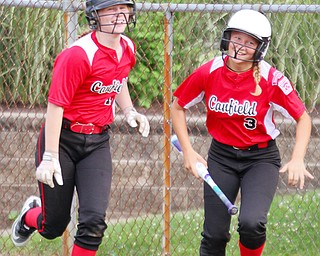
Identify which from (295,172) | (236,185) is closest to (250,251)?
(236,185)

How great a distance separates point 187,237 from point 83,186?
2032 mm

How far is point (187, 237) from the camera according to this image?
24.6ft

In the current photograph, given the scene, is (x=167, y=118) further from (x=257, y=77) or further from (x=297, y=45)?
(x=297, y=45)

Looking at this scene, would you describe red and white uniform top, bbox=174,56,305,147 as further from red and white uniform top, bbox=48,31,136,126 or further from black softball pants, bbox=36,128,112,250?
black softball pants, bbox=36,128,112,250

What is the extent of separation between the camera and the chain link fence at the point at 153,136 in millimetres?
7262

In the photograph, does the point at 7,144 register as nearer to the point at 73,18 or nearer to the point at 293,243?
the point at 73,18

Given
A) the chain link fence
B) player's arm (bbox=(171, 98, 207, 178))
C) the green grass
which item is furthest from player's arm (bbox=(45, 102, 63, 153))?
the green grass

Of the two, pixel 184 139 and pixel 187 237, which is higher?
pixel 184 139

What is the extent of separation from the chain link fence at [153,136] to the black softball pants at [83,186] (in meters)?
1.08

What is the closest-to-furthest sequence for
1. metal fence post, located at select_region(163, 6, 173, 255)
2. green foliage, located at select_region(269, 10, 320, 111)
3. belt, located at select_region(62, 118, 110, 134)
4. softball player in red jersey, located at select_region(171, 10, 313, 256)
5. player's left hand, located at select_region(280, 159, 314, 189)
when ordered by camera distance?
1. player's left hand, located at select_region(280, 159, 314, 189)
2. softball player in red jersey, located at select_region(171, 10, 313, 256)
3. belt, located at select_region(62, 118, 110, 134)
4. metal fence post, located at select_region(163, 6, 173, 255)
5. green foliage, located at select_region(269, 10, 320, 111)

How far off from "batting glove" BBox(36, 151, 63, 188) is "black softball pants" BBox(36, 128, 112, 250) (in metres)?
0.17

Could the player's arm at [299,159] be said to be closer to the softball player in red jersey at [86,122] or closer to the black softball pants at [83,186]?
the softball player in red jersey at [86,122]

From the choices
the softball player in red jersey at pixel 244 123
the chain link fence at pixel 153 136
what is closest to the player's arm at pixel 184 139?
the softball player in red jersey at pixel 244 123

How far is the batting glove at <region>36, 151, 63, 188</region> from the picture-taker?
18.0 ft
